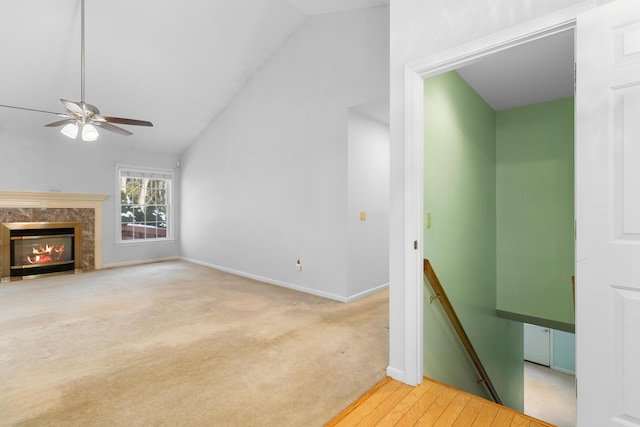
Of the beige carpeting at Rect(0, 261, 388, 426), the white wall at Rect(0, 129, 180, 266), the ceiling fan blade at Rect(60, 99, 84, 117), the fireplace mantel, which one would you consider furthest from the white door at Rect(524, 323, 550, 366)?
the fireplace mantel

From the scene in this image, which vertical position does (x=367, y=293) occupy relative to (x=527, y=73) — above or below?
below

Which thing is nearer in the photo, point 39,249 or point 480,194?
point 480,194

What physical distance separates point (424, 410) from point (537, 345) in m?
6.72

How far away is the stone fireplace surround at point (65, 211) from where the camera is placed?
5238 millimetres

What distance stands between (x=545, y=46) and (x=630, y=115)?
148cm

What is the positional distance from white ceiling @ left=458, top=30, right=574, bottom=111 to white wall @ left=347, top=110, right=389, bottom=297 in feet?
4.76

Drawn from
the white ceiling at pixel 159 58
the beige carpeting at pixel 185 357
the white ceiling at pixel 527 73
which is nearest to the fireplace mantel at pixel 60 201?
the white ceiling at pixel 159 58

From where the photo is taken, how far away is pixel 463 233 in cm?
310

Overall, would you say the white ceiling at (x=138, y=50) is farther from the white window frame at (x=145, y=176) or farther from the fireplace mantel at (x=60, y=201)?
the white window frame at (x=145, y=176)

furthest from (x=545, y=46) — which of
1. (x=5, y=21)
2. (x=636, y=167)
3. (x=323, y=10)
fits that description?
(x=5, y=21)

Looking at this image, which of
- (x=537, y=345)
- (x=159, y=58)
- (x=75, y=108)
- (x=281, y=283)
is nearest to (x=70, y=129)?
(x=75, y=108)

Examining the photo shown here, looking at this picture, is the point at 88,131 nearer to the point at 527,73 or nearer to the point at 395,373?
the point at 395,373

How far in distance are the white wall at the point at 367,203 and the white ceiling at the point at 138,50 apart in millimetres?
1542

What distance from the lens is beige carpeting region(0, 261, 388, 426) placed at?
1.85m
